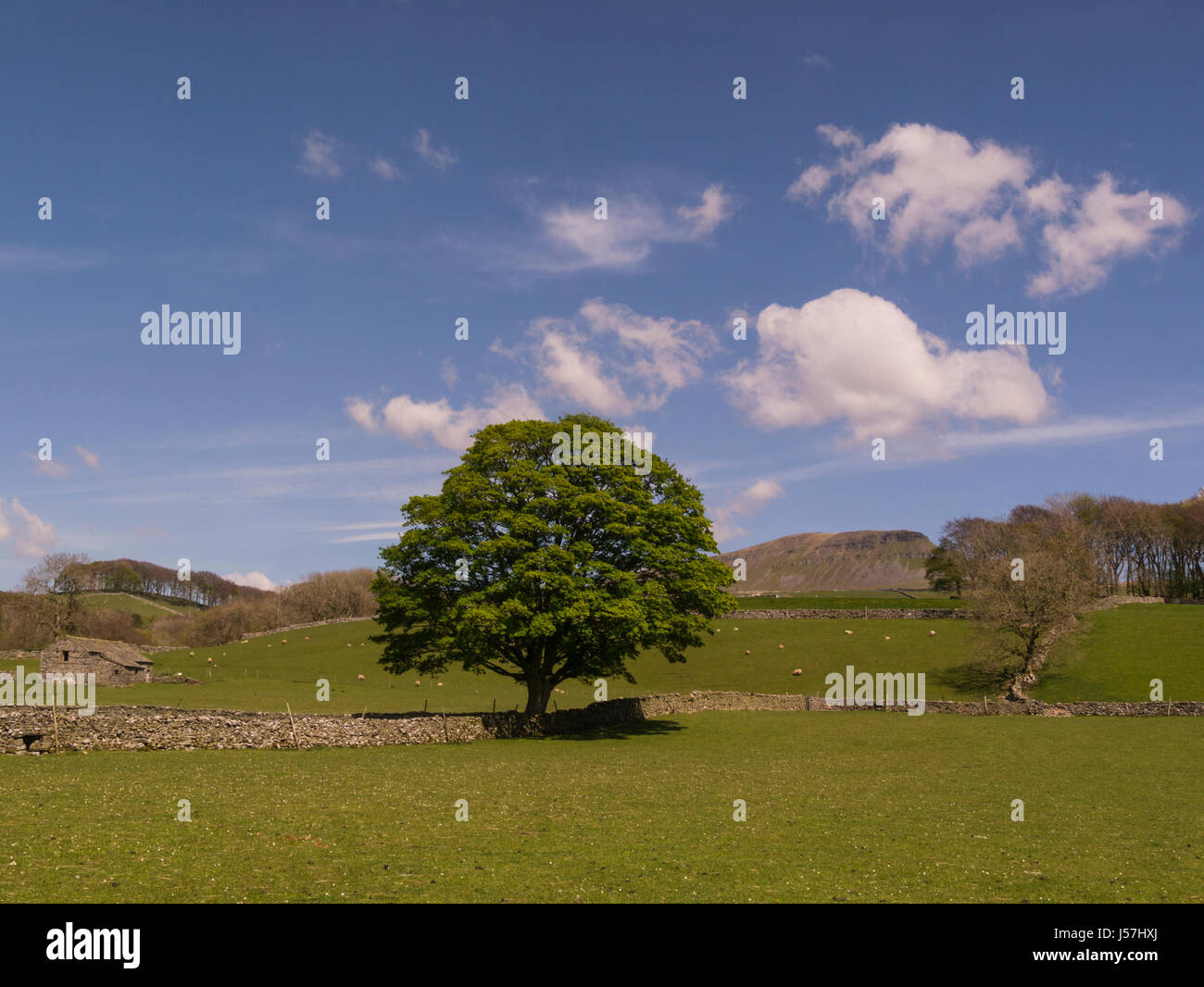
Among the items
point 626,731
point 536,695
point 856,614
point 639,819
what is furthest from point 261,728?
point 856,614

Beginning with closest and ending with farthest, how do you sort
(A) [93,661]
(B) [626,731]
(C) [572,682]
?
1. (B) [626,731]
2. (A) [93,661]
3. (C) [572,682]

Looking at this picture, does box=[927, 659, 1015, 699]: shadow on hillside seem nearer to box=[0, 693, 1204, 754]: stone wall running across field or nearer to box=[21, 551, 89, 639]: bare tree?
box=[0, 693, 1204, 754]: stone wall running across field

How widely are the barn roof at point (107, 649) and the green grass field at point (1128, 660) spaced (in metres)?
84.8

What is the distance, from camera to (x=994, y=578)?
72.0 meters

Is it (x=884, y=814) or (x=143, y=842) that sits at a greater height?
(x=143, y=842)

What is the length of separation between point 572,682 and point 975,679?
39627mm

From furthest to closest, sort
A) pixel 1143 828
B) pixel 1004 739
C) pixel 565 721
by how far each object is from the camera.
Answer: pixel 565 721 → pixel 1004 739 → pixel 1143 828

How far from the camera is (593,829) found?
18.7 meters

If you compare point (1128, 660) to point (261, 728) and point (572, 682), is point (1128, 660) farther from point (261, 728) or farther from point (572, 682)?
point (261, 728)

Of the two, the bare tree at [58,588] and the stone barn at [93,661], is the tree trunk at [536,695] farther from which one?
the bare tree at [58,588]

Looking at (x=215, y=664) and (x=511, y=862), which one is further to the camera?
(x=215, y=664)
